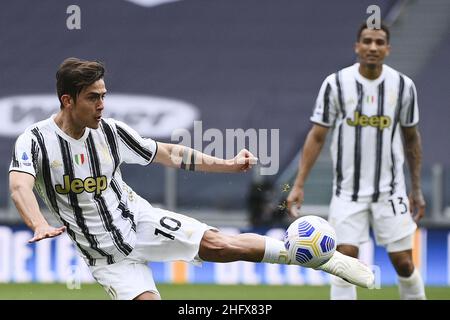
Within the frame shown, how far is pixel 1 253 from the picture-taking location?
1009 cm

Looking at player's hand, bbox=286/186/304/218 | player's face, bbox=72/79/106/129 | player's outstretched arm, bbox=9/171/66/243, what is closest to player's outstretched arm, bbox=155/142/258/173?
player's face, bbox=72/79/106/129

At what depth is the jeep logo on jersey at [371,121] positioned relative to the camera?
6.74 metres

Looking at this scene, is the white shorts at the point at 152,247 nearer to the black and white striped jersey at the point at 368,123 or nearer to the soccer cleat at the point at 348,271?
the soccer cleat at the point at 348,271

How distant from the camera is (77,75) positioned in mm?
5008

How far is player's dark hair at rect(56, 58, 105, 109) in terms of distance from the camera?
5004mm

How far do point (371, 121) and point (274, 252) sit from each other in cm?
176

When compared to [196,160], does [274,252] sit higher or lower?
lower

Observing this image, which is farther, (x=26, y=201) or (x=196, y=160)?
(x=196, y=160)

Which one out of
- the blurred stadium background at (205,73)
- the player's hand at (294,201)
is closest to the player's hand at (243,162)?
the player's hand at (294,201)

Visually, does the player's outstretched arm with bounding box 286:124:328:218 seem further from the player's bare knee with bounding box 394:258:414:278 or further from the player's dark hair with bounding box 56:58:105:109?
the player's dark hair with bounding box 56:58:105:109

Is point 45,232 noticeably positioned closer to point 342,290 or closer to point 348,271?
point 348,271

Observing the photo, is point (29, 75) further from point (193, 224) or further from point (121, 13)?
point (193, 224)

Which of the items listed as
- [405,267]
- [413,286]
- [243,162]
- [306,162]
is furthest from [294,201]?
[243,162]

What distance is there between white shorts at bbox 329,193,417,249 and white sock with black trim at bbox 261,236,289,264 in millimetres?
1471
